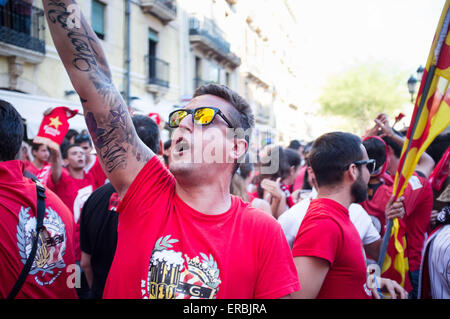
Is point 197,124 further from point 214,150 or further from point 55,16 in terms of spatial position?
point 55,16

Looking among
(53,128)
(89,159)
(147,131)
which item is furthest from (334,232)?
(89,159)

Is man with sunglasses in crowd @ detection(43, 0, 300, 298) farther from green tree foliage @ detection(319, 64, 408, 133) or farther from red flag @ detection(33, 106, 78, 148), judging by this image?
green tree foliage @ detection(319, 64, 408, 133)

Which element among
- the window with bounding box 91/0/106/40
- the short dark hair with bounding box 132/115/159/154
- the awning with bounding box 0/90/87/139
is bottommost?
the short dark hair with bounding box 132/115/159/154

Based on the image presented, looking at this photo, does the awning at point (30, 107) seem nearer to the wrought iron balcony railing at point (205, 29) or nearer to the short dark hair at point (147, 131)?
the short dark hair at point (147, 131)

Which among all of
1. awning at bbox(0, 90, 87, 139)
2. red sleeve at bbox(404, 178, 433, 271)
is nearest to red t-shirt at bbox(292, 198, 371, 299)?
red sleeve at bbox(404, 178, 433, 271)

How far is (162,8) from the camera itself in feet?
48.5

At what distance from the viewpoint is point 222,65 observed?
2244cm

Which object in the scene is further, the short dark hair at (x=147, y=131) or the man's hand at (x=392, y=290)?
the short dark hair at (x=147, y=131)

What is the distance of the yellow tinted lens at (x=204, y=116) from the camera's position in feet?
5.51

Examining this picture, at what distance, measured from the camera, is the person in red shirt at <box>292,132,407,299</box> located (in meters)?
1.87

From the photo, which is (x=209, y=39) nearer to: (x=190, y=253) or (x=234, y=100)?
(x=234, y=100)

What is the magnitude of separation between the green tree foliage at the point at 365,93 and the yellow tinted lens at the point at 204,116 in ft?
103

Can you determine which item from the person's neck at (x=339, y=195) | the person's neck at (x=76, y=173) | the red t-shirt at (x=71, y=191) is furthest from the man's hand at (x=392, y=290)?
the person's neck at (x=76, y=173)
